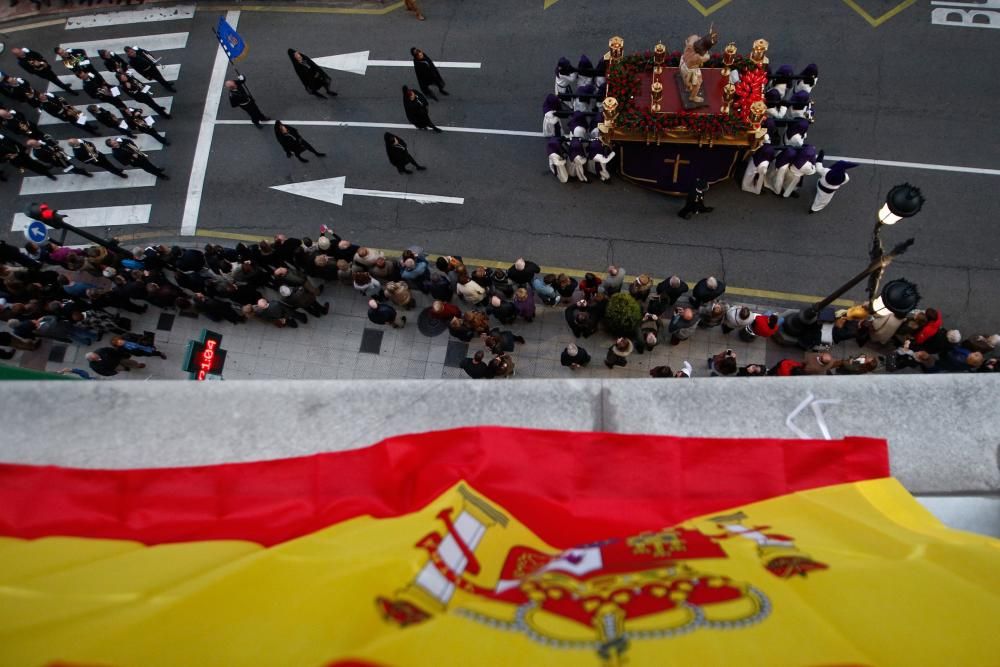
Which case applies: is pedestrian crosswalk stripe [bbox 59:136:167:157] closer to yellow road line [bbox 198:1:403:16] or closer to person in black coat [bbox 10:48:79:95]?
person in black coat [bbox 10:48:79:95]

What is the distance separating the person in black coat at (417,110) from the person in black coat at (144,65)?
638 cm

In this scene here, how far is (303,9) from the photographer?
15.1 metres

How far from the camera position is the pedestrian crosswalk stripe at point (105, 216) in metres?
13.3

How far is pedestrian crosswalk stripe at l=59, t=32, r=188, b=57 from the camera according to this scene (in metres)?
15.0

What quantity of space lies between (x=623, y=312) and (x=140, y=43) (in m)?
14.8

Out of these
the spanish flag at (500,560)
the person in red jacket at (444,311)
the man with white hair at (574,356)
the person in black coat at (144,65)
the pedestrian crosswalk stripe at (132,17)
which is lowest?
the spanish flag at (500,560)

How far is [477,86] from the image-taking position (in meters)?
13.4

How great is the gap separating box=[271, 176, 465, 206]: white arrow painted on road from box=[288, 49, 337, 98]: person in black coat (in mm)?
2309

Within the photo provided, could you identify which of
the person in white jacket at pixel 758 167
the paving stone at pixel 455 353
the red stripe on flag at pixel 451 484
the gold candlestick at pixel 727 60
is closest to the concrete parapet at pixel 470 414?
the red stripe on flag at pixel 451 484

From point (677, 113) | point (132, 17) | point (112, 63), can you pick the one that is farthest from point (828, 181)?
point (132, 17)

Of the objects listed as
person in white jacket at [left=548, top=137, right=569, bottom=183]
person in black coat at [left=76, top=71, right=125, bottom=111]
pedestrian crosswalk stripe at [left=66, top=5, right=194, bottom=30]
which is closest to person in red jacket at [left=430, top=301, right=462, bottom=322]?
person in white jacket at [left=548, top=137, right=569, bottom=183]

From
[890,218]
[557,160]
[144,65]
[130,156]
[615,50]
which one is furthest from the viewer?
[144,65]

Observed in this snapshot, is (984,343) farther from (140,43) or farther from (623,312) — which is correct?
(140,43)

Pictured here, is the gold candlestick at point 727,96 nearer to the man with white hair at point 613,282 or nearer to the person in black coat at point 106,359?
the man with white hair at point 613,282
